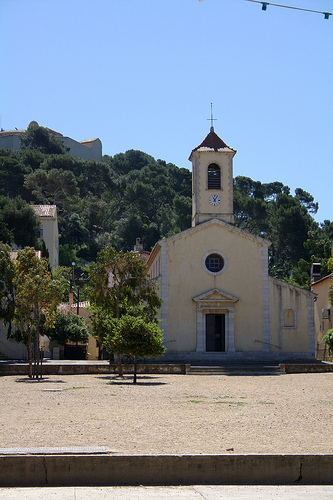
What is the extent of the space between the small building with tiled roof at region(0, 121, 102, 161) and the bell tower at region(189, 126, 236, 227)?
73409 millimetres

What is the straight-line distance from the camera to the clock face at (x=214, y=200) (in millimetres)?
38875

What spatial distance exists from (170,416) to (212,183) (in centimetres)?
Result: 2656

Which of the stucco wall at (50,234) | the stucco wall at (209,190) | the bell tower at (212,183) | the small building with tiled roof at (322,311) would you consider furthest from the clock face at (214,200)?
the stucco wall at (50,234)

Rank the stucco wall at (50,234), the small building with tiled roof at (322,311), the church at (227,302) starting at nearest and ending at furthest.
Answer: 1. the church at (227,302)
2. the small building with tiled roof at (322,311)
3. the stucco wall at (50,234)

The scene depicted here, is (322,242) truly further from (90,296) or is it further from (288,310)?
(90,296)

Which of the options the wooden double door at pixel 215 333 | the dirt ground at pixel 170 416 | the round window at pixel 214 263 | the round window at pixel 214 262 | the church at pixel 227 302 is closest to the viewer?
the dirt ground at pixel 170 416

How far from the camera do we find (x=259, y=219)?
8031 centimetres

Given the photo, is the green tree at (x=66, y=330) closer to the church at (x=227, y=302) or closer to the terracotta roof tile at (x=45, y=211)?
the church at (x=227, y=302)

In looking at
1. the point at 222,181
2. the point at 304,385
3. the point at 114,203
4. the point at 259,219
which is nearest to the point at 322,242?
the point at 259,219

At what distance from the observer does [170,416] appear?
14016 mm

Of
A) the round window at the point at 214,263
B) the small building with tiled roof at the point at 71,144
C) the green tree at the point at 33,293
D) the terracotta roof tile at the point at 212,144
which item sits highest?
the small building with tiled roof at the point at 71,144

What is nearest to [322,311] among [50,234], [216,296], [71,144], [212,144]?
[216,296]

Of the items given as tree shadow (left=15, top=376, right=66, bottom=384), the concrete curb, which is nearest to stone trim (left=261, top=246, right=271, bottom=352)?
tree shadow (left=15, top=376, right=66, bottom=384)

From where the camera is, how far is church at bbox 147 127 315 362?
3641 cm
